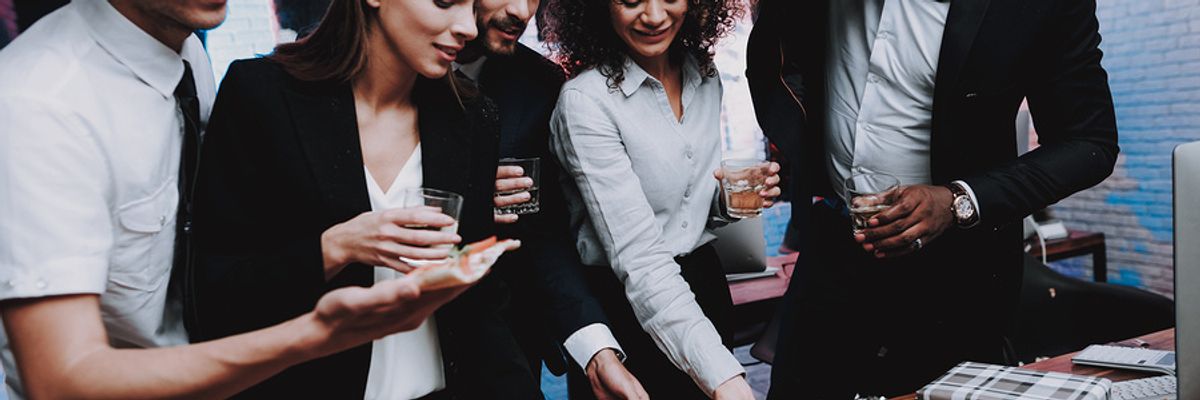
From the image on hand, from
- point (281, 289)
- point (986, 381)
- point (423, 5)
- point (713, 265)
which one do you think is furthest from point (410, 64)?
point (986, 381)

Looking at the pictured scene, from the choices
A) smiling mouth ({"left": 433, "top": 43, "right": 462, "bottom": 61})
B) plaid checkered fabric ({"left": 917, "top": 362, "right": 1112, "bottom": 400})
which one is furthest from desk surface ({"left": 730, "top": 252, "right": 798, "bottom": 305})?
smiling mouth ({"left": 433, "top": 43, "right": 462, "bottom": 61})

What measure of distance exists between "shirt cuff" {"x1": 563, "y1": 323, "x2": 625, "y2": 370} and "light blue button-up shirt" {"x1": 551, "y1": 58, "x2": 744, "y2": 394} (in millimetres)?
78

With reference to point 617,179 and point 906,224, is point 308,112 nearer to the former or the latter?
point 617,179

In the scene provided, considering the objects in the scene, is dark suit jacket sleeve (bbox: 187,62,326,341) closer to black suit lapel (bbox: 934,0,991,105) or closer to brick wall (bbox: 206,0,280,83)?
black suit lapel (bbox: 934,0,991,105)

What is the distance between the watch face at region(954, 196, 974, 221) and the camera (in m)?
1.80

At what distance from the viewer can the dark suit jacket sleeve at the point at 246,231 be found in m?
1.25

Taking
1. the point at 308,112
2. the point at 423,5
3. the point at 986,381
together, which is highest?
the point at 423,5

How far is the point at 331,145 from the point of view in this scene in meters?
1.35

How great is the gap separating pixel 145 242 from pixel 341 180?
28 centimetres

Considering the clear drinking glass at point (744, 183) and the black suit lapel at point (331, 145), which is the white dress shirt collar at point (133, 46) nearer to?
the black suit lapel at point (331, 145)

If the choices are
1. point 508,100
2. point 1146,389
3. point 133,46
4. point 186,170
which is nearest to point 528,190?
point 508,100

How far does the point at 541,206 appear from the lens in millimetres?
1955

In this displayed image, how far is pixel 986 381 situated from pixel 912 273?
606mm

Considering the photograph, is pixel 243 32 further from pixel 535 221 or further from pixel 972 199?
pixel 972 199
